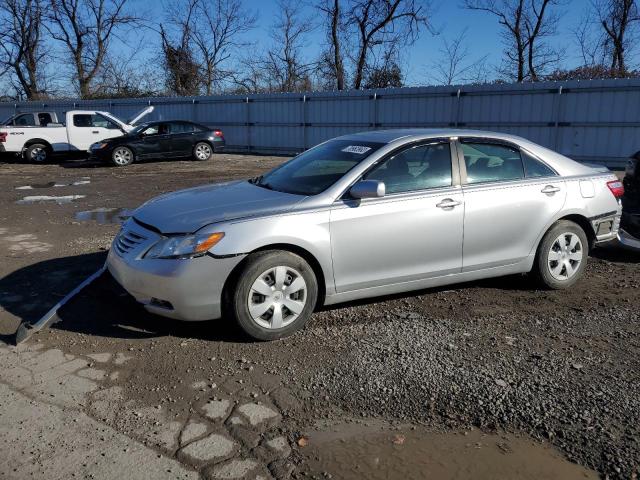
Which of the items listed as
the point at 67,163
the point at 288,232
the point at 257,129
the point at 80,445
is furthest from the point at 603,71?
the point at 80,445

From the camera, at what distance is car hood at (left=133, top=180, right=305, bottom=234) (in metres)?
Result: 4.14

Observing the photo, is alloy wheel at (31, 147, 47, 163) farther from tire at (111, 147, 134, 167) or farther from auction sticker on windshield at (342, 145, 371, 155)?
auction sticker on windshield at (342, 145, 371, 155)

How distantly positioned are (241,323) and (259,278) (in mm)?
344

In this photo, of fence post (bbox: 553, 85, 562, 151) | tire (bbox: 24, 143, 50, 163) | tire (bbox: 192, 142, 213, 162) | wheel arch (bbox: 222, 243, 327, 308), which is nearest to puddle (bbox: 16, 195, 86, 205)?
wheel arch (bbox: 222, 243, 327, 308)

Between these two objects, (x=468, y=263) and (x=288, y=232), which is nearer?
(x=288, y=232)

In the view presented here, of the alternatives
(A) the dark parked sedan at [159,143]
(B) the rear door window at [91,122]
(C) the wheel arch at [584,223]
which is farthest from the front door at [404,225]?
(B) the rear door window at [91,122]

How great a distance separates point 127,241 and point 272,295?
124 centimetres

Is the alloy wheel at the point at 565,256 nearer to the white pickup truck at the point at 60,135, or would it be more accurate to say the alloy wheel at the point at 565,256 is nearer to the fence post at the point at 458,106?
the fence post at the point at 458,106

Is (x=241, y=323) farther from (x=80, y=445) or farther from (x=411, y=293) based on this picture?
(x=411, y=293)

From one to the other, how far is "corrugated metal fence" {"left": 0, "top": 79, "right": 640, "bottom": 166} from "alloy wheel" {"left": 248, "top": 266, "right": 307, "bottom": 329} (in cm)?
1425

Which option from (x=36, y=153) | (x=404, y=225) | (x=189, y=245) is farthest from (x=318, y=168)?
(x=36, y=153)

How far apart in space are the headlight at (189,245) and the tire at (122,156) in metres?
14.8

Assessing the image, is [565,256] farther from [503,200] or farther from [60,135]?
[60,135]

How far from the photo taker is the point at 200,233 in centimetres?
403
